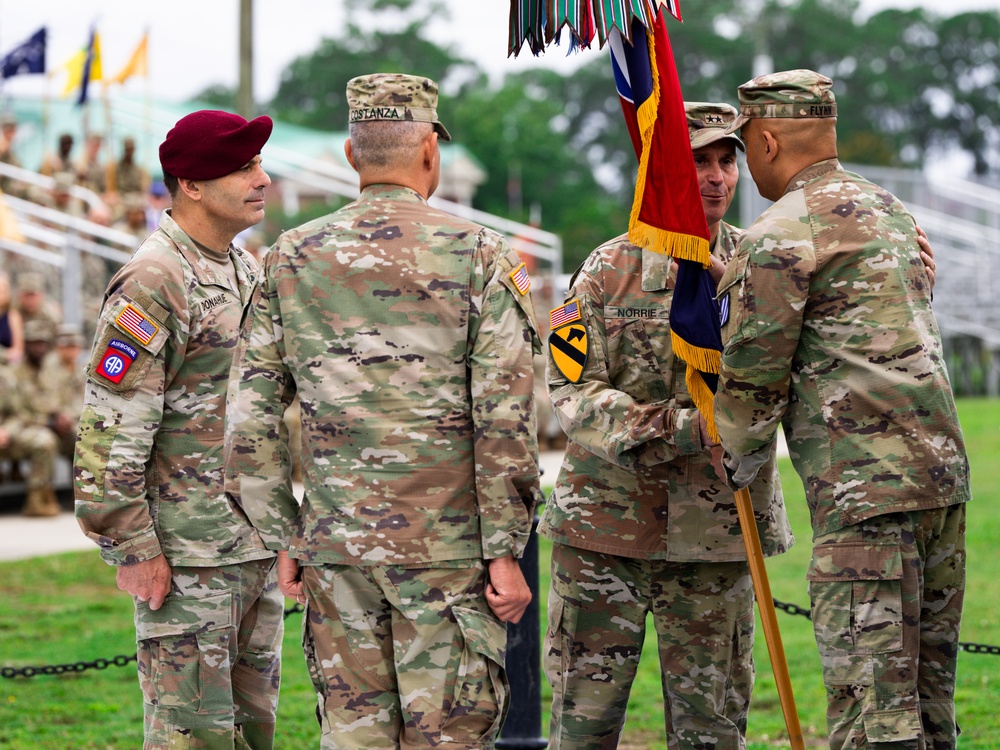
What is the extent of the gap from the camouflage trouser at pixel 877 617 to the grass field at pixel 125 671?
226 centimetres

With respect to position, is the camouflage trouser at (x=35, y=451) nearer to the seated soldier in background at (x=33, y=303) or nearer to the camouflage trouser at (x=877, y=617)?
the seated soldier in background at (x=33, y=303)

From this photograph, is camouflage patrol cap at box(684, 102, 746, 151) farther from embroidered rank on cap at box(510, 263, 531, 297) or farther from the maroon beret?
the maroon beret

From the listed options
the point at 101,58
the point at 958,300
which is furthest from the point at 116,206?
the point at 958,300

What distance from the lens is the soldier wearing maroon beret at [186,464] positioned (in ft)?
13.8

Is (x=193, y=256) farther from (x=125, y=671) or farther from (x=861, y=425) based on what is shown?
(x=125, y=671)

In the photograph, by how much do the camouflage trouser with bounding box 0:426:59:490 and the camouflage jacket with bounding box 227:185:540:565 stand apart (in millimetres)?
9086

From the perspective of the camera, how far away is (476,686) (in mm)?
3568

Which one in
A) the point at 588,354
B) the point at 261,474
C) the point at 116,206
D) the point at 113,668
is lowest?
the point at 113,668

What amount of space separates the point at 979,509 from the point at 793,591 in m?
4.18

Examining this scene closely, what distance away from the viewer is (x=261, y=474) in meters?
3.76

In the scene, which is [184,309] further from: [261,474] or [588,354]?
[588,354]

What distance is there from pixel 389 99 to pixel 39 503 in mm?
9807

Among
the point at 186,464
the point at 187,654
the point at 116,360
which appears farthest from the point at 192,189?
the point at 187,654

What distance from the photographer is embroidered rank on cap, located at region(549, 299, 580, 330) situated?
4598 mm
